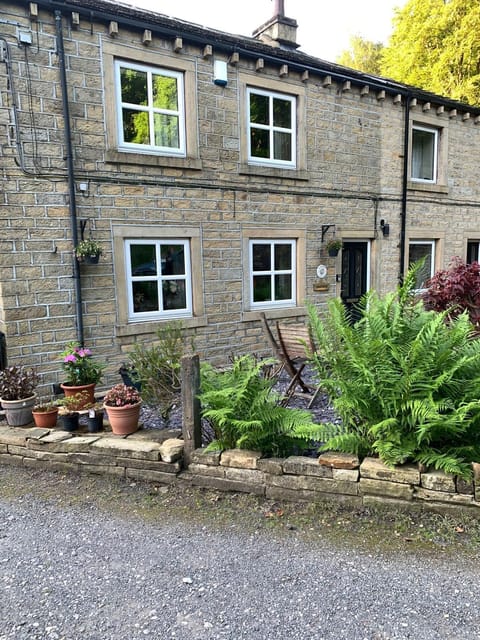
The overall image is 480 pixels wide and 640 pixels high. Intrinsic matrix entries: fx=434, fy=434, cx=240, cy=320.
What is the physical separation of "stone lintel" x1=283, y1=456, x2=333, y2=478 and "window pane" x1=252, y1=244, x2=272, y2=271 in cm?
518

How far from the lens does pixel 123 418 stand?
13.7 ft

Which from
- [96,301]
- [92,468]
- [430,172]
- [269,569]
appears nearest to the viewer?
[269,569]

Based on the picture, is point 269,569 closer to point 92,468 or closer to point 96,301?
point 92,468

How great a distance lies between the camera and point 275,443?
364 centimetres

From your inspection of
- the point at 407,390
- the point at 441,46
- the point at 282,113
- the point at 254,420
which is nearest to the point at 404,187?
the point at 282,113

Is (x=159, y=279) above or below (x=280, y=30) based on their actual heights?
below

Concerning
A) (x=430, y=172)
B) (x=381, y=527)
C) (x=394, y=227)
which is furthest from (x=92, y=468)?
(x=430, y=172)

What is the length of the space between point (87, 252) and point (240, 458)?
12.9 ft

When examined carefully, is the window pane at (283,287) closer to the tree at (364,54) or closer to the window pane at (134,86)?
the window pane at (134,86)

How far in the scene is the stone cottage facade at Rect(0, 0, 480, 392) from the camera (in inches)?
233

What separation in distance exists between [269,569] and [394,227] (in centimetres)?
889

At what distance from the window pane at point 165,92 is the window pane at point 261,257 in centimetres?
274

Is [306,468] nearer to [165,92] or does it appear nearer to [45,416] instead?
[45,416]

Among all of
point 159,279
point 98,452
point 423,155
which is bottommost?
point 98,452
